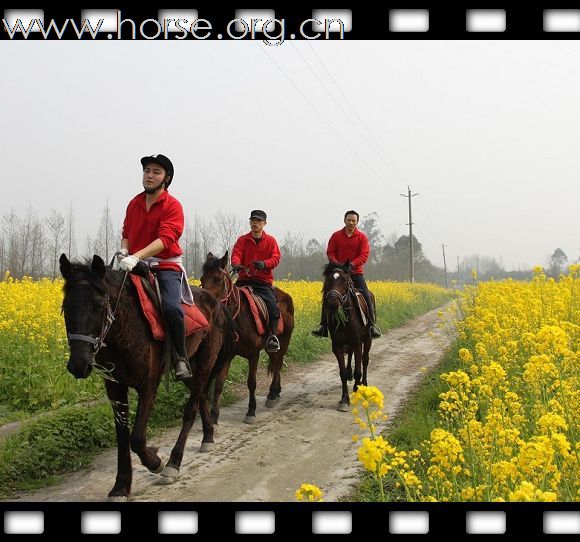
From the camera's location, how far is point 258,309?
26.0ft

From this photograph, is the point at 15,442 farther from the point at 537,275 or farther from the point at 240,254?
the point at 537,275

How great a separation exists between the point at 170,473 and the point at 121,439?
0.62m

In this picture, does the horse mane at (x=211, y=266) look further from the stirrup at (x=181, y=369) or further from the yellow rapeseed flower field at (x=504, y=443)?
the yellow rapeseed flower field at (x=504, y=443)

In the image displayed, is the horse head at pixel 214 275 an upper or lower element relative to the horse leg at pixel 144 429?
upper

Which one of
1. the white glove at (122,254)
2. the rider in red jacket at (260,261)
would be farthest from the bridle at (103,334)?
the rider in red jacket at (260,261)

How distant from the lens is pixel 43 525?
8.95 feet

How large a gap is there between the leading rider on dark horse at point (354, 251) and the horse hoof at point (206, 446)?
131 inches

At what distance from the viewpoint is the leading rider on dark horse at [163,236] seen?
4.86 m

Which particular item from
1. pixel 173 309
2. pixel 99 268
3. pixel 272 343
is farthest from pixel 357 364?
pixel 99 268

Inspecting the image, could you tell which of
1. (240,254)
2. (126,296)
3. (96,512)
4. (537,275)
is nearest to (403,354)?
(537,275)

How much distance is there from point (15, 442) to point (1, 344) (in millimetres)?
3397

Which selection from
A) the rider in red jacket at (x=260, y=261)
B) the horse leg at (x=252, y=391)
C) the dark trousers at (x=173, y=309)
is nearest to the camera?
the dark trousers at (x=173, y=309)

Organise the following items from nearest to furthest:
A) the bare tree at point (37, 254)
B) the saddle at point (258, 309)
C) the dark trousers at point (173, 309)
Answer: the dark trousers at point (173, 309) < the saddle at point (258, 309) < the bare tree at point (37, 254)

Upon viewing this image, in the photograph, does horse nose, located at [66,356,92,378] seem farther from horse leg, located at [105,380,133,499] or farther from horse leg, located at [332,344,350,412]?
horse leg, located at [332,344,350,412]
